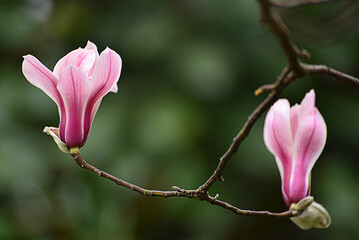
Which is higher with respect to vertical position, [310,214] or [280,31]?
[280,31]

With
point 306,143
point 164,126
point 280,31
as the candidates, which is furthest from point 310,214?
point 164,126

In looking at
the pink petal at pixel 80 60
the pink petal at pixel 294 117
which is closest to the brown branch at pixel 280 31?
→ the pink petal at pixel 294 117

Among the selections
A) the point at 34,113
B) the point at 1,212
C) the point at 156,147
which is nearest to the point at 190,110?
the point at 156,147

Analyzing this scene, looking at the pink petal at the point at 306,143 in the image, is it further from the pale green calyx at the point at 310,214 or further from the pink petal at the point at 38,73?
the pink petal at the point at 38,73

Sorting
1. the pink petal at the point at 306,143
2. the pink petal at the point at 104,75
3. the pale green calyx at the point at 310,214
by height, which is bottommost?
the pale green calyx at the point at 310,214

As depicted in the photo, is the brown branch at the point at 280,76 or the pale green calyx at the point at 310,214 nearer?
the brown branch at the point at 280,76

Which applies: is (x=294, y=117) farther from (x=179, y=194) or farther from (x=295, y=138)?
(x=179, y=194)

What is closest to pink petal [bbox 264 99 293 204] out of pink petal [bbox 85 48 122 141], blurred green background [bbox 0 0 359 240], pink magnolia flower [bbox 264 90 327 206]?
pink magnolia flower [bbox 264 90 327 206]
